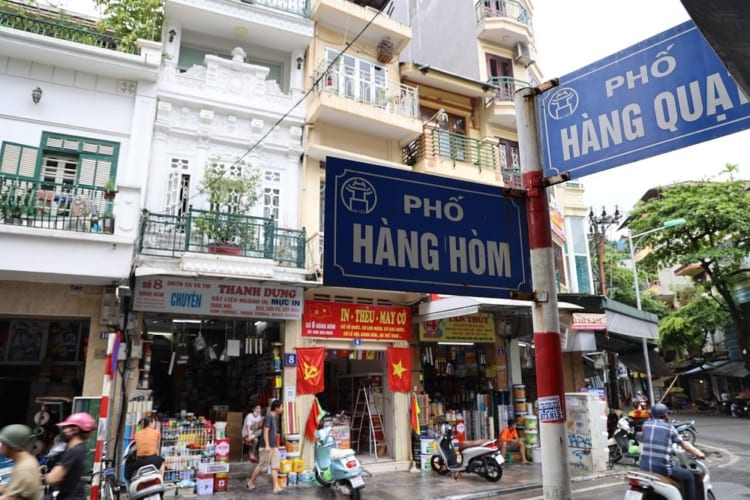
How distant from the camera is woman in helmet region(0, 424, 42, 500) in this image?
174 inches

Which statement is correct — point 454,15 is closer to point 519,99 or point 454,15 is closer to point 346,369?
point 346,369

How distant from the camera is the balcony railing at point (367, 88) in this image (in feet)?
45.7

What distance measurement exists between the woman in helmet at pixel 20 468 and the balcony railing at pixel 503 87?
15.8 m

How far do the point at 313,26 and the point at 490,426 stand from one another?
1221 centimetres

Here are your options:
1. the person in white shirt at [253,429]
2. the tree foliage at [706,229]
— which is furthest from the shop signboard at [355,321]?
the tree foliage at [706,229]

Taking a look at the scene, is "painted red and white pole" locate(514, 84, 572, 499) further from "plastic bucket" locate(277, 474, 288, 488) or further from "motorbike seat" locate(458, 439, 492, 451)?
"motorbike seat" locate(458, 439, 492, 451)

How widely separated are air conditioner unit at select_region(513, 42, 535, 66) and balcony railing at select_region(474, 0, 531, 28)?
82cm

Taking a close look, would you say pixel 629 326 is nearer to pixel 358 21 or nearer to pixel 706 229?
pixel 706 229

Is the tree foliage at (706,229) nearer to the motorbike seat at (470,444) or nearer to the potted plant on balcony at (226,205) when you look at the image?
the motorbike seat at (470,444)

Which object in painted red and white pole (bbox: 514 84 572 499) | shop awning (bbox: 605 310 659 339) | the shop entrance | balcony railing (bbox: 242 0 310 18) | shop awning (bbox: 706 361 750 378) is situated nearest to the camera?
painted red and white pole (bbox: 514 84 572 499)

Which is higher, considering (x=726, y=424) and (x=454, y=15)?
(x=454, y=15)

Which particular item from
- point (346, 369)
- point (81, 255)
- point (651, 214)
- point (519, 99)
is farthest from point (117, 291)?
point (651, 214)

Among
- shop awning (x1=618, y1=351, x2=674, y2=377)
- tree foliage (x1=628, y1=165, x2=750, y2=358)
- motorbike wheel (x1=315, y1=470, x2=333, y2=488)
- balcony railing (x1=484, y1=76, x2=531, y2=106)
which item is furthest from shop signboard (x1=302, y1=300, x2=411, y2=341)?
tree foliage (x1=628, y1=165, x2=750, y2=358)

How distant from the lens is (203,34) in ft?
43.9
